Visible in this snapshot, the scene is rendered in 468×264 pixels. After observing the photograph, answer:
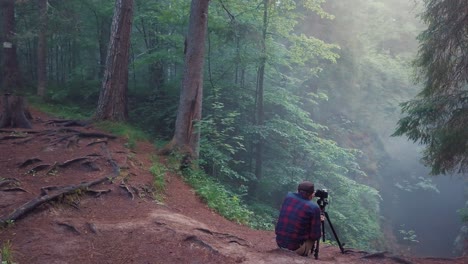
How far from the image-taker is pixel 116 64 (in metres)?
11.2

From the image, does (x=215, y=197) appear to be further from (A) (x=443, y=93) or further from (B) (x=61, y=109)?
(B) (x=61, y=109)

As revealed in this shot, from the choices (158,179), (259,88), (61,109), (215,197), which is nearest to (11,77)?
(61,109)

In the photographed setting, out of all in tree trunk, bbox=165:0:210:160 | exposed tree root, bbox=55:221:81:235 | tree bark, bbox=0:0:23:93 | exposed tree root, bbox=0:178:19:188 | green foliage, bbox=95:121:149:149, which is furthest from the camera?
tree bark, bbox=0:0:23:93

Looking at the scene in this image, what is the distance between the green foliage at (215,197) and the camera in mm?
8542

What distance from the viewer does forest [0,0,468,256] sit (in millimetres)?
8961

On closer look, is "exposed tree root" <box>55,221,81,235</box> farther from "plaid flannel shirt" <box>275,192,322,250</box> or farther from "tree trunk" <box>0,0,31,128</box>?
"tree trunk" <box>0,0,31,128</box>

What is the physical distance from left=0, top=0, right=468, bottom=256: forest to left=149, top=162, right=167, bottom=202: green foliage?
85 cm

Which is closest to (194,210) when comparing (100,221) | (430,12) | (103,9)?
(100,221)

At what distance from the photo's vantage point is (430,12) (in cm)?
891

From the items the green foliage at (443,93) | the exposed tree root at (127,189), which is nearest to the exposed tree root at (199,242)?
→ the exposed tree root at (127,189)

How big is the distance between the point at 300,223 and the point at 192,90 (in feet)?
19.8

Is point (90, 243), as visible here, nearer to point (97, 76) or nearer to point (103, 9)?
point (103, 9)

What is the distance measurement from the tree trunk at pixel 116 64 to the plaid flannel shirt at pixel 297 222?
785cm

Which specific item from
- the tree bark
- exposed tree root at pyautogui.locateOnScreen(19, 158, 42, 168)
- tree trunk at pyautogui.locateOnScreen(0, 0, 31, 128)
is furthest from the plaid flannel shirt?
the tree bark
